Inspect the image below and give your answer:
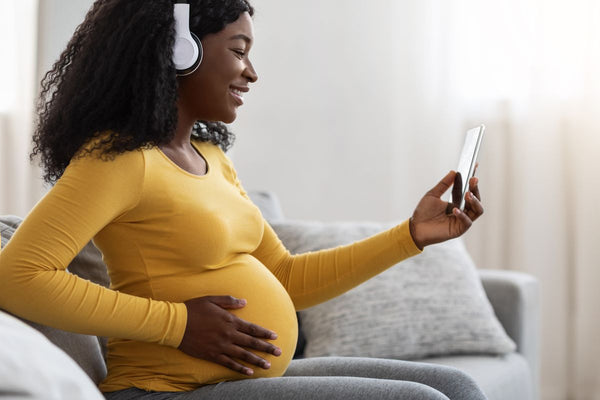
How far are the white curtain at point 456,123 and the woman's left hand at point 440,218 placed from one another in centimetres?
162

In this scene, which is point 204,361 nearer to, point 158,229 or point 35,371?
point 158,229

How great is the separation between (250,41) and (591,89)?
6.28 ft

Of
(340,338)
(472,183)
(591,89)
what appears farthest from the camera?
(591,89)

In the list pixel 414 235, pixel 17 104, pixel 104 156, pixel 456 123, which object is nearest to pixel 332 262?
pixel 414 235

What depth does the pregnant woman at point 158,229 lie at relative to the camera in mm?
1059

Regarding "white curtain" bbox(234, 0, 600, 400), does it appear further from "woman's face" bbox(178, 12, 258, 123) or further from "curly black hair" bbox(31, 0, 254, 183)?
"curly black hair" bbox(31, 0, 254, 183)

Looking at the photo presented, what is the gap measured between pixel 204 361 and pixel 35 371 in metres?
0.43

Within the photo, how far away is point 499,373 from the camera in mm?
1829

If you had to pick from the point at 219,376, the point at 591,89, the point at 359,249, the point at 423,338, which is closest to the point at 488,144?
the point at 591,89

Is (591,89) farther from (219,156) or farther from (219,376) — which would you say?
(219,376)

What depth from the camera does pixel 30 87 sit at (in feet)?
9.52

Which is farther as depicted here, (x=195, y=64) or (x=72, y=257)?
(x=195, y=64)

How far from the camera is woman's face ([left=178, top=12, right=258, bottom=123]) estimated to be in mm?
1246

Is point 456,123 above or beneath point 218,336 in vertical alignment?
above
